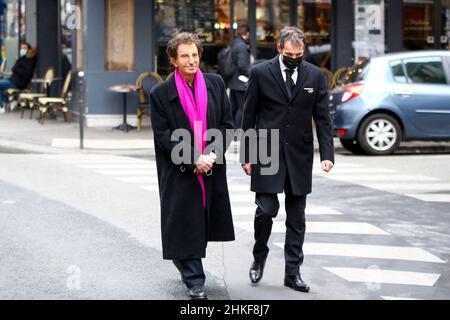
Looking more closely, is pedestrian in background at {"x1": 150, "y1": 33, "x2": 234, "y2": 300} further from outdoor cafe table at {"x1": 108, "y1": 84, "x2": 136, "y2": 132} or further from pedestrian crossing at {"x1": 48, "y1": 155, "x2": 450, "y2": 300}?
outdoor cafe table at {"x1": 108, "y1": 84, "x2": 136, "y2": 132}

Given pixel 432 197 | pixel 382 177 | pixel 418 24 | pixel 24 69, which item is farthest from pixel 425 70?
pixel 24 69

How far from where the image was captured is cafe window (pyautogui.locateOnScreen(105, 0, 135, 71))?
74.3 ft

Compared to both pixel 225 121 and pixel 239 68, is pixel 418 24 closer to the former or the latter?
pixel 239 68

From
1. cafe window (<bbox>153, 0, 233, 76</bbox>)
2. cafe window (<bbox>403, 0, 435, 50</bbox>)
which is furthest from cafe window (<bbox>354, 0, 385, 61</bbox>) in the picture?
cafe window (<bbox>153, 0, 233, 76</bbox>)

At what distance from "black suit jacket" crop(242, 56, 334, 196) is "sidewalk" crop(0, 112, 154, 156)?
1056 cm

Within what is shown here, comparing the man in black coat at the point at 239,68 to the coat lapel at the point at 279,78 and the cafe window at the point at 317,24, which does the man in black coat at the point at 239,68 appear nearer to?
the cafe window at the point at 317,24

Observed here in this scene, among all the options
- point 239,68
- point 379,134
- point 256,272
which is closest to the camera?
point 256,272

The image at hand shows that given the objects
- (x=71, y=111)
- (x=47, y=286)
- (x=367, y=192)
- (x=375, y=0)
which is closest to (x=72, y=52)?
(x=71, y=111)

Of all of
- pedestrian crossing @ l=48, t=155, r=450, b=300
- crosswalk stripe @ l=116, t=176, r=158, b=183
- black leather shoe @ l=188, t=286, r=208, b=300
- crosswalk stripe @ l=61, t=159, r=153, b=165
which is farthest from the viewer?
crosswalk stripe @ l=61, t=159, r=153, b=165

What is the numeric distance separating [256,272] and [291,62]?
154 centimetres

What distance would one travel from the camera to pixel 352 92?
1772 cm

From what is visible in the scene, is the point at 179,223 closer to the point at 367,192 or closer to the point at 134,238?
the point at 134,238

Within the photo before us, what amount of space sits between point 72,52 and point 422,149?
8900 mm

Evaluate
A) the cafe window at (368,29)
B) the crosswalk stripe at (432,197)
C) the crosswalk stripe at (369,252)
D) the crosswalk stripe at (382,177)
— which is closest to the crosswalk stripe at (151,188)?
the crosswalk stripe at (382,177)
